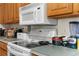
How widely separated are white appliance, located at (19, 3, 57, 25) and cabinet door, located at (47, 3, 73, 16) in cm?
11

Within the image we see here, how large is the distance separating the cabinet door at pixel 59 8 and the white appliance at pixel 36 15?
0.37 ft

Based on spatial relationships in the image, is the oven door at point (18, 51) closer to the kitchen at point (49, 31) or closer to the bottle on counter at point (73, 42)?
the kitchen at point (49, 31)

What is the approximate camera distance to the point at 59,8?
1858 millimetres

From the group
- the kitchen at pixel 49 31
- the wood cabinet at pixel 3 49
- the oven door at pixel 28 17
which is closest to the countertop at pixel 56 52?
the kitchen at pixel 49 31

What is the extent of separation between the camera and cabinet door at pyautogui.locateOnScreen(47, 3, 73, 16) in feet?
5.52

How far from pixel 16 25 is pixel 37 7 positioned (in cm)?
182

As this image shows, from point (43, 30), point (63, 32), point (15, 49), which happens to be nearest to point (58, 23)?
point (63, 32)

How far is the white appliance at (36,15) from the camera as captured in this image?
2.18m

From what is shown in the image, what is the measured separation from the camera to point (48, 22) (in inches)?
87.0

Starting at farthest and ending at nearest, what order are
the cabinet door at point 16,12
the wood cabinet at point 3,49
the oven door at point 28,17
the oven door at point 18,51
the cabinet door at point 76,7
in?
the cabinet door at point 16,12 < the wood cabinet at point 3,49 < the oven door at point 28,17 < the oven door at point 18,51 < the cabinet door at point 76,7

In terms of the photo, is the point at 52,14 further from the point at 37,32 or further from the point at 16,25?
the point at 16,25

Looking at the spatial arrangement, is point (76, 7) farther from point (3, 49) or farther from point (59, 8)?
point (3, 49)

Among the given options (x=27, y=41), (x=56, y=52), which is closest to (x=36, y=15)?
(x=27, y=41)

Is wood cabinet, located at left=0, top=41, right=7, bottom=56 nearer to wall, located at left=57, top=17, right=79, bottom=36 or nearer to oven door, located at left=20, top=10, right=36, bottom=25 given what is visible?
oven door, located at left=20, top=10, right=36, bottom=25
